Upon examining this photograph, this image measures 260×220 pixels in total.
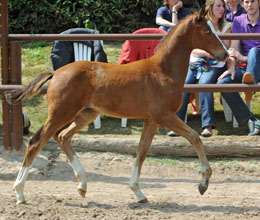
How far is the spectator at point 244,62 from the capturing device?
7.26 metres

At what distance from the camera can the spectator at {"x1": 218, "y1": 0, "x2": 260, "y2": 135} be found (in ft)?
23.8

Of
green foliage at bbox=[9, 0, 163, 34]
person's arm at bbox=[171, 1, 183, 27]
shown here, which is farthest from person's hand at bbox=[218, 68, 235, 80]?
green foliage at bbox=[9, 0, 163, 34]

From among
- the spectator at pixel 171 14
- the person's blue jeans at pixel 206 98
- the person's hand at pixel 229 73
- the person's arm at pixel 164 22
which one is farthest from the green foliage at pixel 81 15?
the person's hand at pixel 229 73

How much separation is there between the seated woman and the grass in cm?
37

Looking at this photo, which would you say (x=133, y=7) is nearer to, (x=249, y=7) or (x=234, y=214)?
(x=249, y=7)

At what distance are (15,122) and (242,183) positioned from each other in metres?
2.84

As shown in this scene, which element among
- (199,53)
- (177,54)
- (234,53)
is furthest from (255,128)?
(177,54)

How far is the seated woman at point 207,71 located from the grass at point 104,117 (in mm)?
371

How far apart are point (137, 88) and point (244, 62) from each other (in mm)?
2510

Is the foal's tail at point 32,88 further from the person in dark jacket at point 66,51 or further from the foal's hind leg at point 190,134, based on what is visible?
the person in dark jacket at point 66,51

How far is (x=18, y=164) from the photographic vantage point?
6.73 metres

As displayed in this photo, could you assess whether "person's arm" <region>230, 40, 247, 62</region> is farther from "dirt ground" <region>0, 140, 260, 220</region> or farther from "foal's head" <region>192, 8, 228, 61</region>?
"foal's head" <region>192, 8, 228, 61</region>

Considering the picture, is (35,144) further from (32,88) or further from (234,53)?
(234,53)

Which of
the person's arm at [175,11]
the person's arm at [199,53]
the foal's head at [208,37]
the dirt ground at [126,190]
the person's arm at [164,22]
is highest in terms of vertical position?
the foal's head at [208,37]
